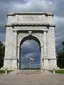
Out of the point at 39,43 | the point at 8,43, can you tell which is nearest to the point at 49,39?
the point at 39,43

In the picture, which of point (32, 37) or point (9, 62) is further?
point (32, 37)

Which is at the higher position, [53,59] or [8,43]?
[8,43]

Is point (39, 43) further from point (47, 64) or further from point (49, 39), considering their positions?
point (47, 64)

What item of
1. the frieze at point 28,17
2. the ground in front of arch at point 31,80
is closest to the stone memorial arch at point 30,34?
the frieze at point 28,17

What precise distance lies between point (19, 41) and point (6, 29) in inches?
153

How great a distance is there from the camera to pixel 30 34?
156 feet

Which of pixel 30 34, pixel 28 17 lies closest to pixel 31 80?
pixel 30 34

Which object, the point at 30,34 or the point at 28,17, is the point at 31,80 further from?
the point at 28,17

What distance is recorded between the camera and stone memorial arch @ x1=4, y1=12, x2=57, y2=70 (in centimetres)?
4619

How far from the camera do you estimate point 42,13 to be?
47188 mm

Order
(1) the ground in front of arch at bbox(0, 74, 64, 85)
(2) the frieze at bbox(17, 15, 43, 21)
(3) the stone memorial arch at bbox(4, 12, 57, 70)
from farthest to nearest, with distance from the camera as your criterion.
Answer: (2) the frieze at bbox(17, 15, 43, 21) → (3) the stone memorial arch at bbox(4, 12, 57, 70) → (1) the ground in front of arch at bbox(0, 74, 64, 85)

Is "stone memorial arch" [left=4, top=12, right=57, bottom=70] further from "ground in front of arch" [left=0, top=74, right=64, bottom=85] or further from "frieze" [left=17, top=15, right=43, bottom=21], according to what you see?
"ground in front of arch" [left=0, top=74, right=64, bottom=85]

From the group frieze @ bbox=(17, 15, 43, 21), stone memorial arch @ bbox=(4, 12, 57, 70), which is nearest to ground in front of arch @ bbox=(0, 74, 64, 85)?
stone memorial arch @ bbox=(4, 12, 57, 70)

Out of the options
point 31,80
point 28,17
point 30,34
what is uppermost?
point 28,17
